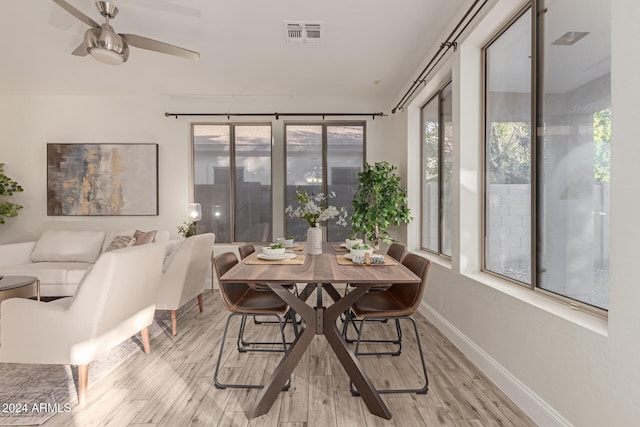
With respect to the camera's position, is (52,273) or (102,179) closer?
(52,273)

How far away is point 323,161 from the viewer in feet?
17.0

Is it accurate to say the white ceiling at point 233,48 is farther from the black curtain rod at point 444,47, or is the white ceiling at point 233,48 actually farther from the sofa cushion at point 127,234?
the sofa cushion at point 127,234

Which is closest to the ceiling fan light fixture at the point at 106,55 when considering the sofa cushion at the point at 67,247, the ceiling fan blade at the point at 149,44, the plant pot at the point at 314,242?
the ceiling fan blade at the point at 149,44

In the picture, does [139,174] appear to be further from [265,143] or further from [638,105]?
[638,105]

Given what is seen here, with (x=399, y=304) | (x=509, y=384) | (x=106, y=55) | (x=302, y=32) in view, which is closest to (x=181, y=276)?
(x=106, y=55)

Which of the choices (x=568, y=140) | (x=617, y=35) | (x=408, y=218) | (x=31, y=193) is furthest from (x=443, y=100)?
(x=31, y=193)

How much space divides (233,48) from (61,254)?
11.2 ft

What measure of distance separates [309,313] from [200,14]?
266 cm

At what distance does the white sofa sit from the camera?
3811mm

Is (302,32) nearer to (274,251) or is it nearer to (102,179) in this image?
(274,251)

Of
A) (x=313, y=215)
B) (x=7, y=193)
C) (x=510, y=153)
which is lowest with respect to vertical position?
(x=313, y=215)

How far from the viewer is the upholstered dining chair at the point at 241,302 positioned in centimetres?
215

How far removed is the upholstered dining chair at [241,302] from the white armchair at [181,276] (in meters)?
Result: 0.80

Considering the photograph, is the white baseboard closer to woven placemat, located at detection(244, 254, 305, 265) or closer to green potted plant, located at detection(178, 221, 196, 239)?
woven placemat, located at detection(244, 254, 305, 265)
